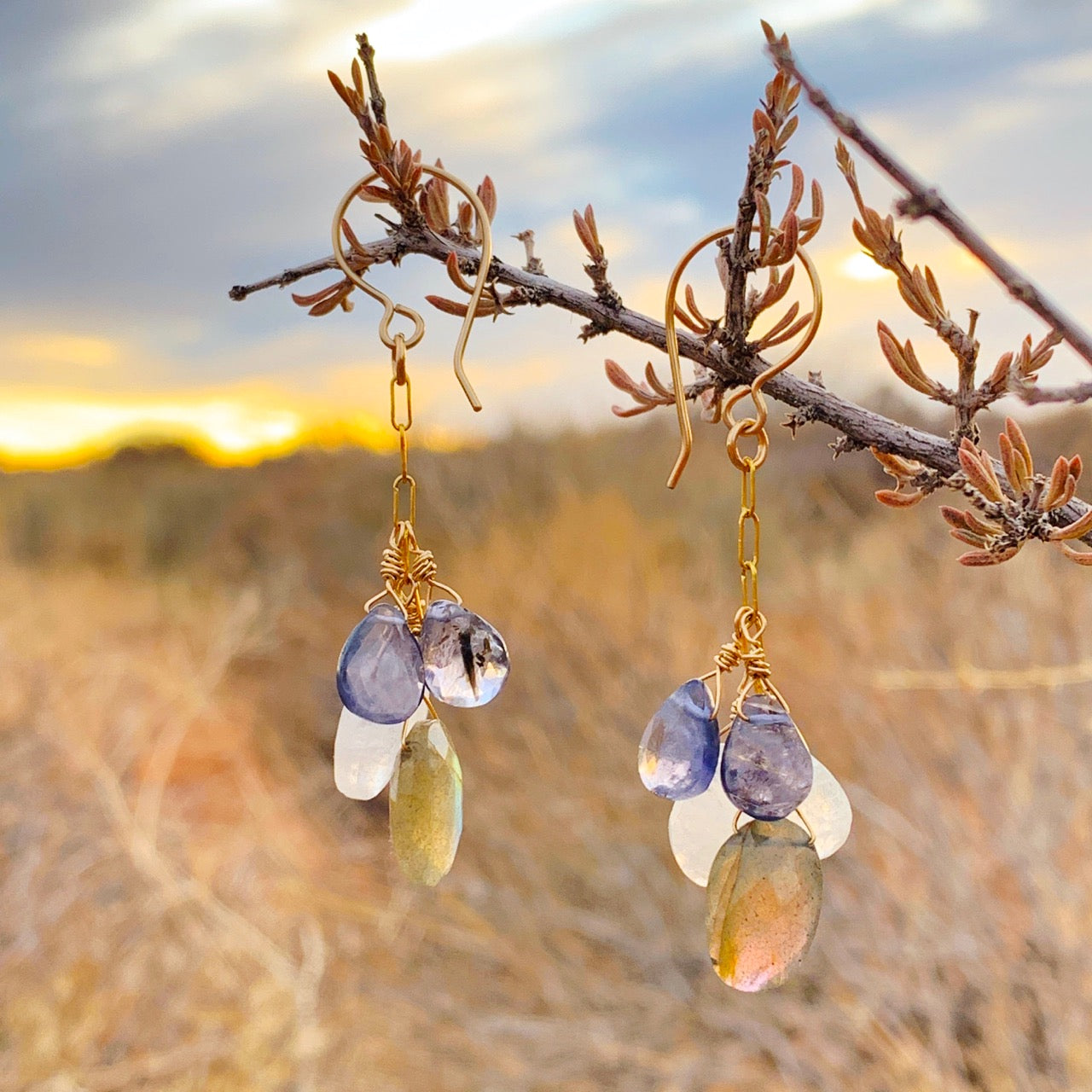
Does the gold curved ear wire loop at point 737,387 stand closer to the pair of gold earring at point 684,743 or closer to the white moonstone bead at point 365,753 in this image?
the pair of gold earring at point 684,743

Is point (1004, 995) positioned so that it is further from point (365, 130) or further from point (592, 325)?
point (365, 130)

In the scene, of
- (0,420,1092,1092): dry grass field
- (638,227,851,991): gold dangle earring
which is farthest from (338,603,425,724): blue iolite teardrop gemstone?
(0,420,1092,1092): dry grass field

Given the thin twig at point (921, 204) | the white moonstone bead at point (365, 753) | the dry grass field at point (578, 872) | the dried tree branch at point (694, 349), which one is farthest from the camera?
the dry grass field at point (578, 872)

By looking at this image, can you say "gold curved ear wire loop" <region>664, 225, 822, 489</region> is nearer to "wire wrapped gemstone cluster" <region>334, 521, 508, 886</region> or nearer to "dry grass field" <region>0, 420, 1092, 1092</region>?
"wire wrapped gemstone cluster" <region>334, 521, 508, 886</region>

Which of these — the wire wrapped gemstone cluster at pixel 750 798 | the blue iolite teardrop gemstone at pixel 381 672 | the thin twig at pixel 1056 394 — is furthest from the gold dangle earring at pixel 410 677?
the thin twig at pixel 1056 394

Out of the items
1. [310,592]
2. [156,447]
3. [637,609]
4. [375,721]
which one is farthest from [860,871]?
[156,447]

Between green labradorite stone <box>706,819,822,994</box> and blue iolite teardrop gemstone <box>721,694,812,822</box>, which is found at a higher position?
blue iolite teardrop gemstone <box>721,694,812,822</box>

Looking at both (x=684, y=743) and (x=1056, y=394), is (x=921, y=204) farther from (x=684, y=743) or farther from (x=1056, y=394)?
(x=684, y=743)

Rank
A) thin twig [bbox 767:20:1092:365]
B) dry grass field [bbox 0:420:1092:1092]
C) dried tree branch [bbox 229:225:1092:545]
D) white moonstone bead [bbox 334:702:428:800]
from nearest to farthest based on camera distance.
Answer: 1. thin twig [bbox 767:20:1092:365]
2. dried tree branch [bbox 229:225:1092:545]
3. white moonstone bead [bbox 334:702:428:800]
4. dry grass field [bbox 0:420:1092:1092]

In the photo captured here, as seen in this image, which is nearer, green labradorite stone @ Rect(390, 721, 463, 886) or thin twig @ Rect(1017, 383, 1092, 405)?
thin twig @ Rect(1017, 383, 1092, 405)
